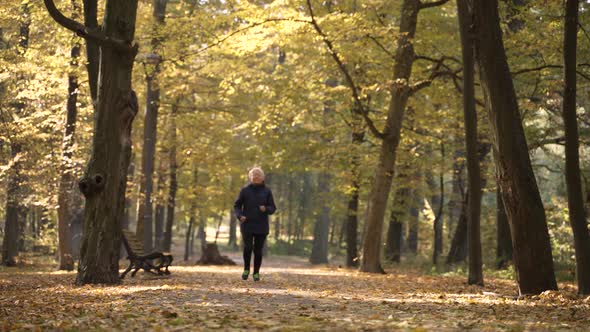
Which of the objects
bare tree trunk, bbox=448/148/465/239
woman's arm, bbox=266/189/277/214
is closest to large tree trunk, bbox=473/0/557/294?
woman's arm, bbox=266/189/277/214

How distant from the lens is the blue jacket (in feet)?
37.6

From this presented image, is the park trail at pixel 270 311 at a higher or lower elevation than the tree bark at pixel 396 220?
lower

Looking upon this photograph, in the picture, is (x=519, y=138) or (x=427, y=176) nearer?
(x=519, y=138)

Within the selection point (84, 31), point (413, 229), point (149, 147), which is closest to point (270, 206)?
point (84, 31)

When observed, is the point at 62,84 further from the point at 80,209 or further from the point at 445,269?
the point at 445,269

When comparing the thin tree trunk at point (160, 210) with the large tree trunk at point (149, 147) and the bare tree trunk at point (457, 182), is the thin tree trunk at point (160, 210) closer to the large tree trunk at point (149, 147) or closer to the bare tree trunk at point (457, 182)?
the large tree trunk at point (149, 147)

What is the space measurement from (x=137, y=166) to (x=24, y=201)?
17318 millimetres

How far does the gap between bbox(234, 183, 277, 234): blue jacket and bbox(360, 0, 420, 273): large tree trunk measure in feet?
16.8

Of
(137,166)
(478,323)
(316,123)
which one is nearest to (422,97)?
(316,123)

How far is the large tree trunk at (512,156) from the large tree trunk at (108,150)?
573cm

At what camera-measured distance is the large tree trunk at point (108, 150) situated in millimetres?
10453

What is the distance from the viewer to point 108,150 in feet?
34.7

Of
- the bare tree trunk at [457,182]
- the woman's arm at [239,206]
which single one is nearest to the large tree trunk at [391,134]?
the bare tree trunk at [457,182]

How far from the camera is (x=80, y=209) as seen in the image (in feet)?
75.7
